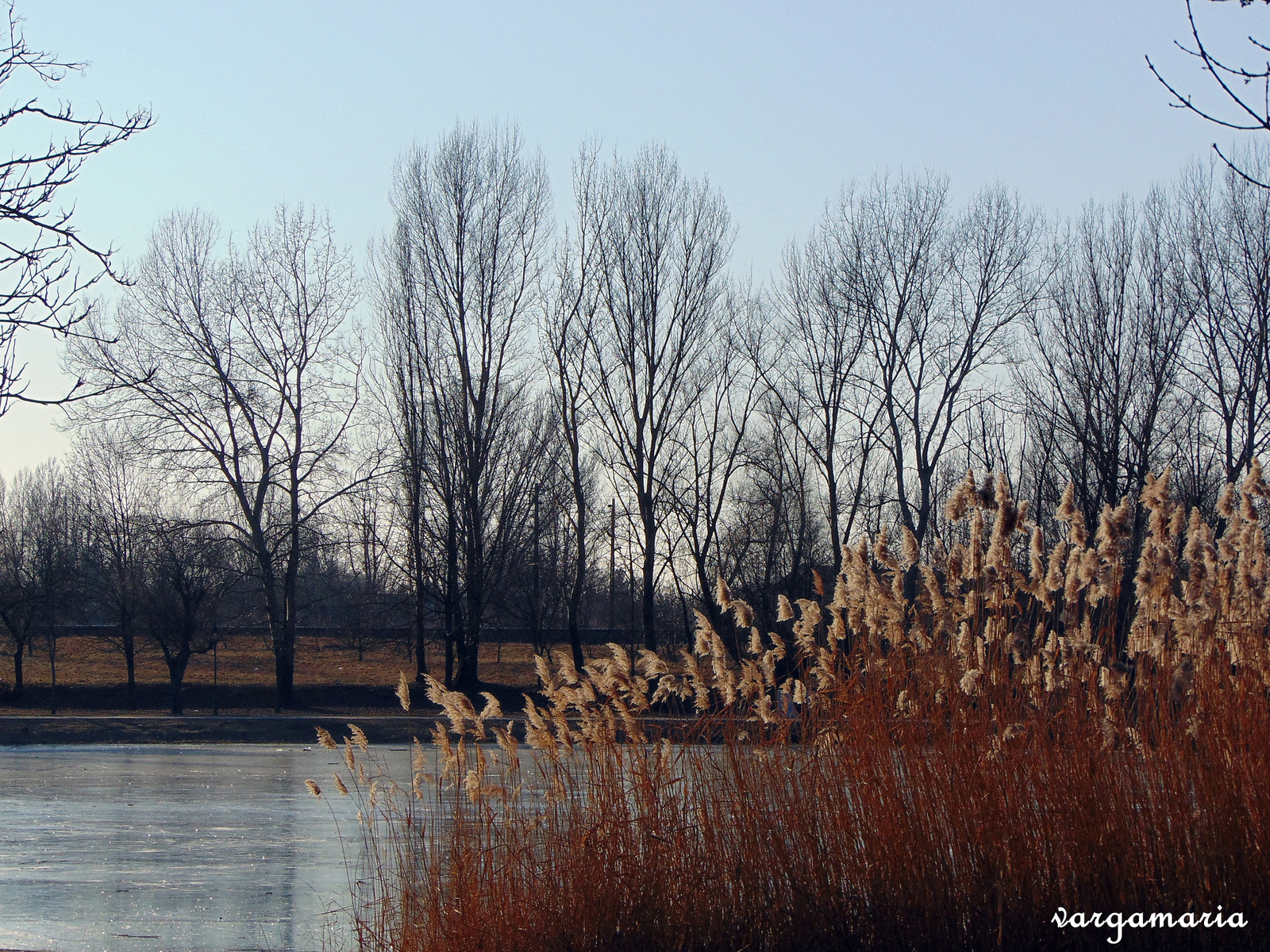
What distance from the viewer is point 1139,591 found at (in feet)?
18.2

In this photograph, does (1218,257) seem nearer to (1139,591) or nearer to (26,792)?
(1139,591)

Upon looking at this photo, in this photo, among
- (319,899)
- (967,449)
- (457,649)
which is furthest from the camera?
(457,649)

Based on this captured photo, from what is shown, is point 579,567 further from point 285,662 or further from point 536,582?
point 285,662

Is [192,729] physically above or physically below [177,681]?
below

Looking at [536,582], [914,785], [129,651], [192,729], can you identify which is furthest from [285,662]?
[914,785]

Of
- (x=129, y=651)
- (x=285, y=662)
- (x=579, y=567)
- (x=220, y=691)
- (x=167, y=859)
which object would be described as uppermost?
(x=579, y=567)

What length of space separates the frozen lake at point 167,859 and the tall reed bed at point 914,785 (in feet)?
5.44

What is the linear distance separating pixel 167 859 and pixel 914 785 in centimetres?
656

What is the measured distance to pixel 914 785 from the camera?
16.2ft

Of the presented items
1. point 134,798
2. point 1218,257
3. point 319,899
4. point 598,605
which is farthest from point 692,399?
point 598,605

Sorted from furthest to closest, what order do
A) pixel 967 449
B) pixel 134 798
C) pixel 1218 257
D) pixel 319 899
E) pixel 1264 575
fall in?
pixel 967 449
pixel 1218 257
pixel 134 798
pixel 319 899
pixel 1264 575

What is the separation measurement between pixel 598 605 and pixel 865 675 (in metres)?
64.7

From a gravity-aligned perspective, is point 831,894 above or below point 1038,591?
below

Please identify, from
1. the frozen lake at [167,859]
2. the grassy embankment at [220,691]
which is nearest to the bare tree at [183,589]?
the grassy embankment at [220,691]
